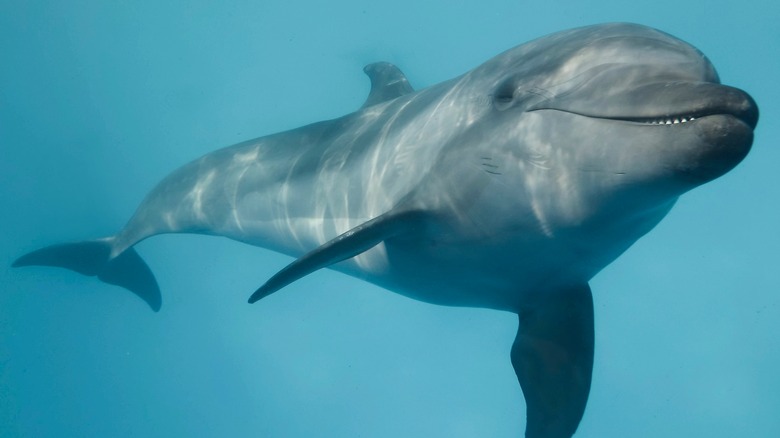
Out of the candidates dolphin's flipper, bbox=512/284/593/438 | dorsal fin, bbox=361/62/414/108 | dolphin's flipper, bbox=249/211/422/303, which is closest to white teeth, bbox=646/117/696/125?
dolphin's flipper, bbox=249/211/422/303

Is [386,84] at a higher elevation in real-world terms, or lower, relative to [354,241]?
higher

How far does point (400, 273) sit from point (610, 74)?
2.63 m

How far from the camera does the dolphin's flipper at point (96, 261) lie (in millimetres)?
10367

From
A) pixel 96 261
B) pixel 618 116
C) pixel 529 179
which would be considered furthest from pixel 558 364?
pixel 96 261

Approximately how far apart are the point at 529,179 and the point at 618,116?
80cm

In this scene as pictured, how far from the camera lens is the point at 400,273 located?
211 inches

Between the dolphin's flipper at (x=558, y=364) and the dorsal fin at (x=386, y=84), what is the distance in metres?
3.71

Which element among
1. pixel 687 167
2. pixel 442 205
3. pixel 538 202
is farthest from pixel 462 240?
pixel 687 167

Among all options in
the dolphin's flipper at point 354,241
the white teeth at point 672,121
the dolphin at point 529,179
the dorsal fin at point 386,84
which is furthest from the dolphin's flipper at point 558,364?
the dorsal fin at point 386,84

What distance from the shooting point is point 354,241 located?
4.46 metres

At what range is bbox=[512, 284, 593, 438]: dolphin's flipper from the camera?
479 centimetres

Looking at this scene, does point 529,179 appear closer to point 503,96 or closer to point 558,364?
point 503,96

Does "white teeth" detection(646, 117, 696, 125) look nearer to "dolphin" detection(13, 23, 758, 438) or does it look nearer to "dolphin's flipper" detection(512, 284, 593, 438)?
"dolphin" detection(13, 23, 758, 438)

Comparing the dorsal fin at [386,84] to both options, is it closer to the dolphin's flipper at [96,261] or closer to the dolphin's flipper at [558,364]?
the dolphin's flipper at [558,364]
